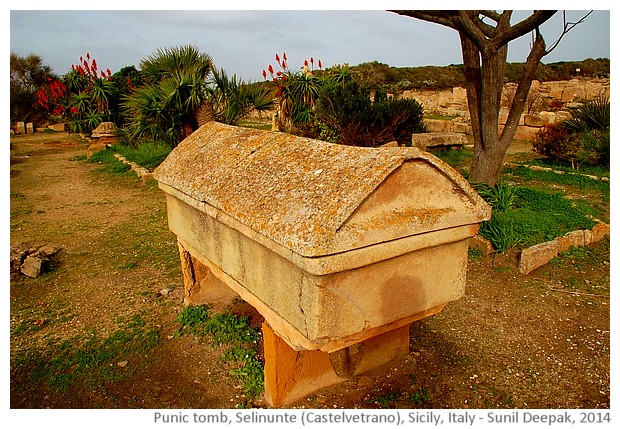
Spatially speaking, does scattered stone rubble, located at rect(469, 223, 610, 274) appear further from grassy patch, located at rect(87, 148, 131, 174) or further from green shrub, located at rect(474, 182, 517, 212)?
grassy patch, located at rect(87, 148, 131, 174)

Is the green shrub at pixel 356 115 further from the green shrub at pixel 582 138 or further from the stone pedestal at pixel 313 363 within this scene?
the stone pedestal at pixel 313 363

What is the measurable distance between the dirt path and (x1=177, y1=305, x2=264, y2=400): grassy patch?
8 cm

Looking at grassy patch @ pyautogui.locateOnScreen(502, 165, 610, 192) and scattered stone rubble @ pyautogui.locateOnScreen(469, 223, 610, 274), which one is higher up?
grassy patch @ pyautogui.locateOnScreen(502, 165, 610, 192)

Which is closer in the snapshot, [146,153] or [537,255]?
[537,255]

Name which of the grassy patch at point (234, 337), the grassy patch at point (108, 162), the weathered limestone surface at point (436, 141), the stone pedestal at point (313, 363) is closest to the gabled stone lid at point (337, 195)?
the stone pedestal at point (313, 363)

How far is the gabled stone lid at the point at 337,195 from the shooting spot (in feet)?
7.39

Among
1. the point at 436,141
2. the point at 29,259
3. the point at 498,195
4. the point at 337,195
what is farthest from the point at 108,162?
the point at 337,195

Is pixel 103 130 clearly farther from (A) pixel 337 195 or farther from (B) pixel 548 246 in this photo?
(A) pixel 337 195

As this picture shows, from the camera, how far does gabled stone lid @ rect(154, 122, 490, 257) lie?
88.7 inches

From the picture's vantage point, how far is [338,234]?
2199 millimetres

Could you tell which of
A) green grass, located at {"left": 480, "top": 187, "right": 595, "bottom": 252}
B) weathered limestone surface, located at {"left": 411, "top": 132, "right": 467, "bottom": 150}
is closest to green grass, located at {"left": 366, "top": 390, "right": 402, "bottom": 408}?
green grass, located at {"left": 480, "top": 187, "right": 595, "bottom": 252}

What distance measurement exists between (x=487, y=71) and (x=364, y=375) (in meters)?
4.66

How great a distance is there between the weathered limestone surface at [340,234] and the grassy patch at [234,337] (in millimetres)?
765
